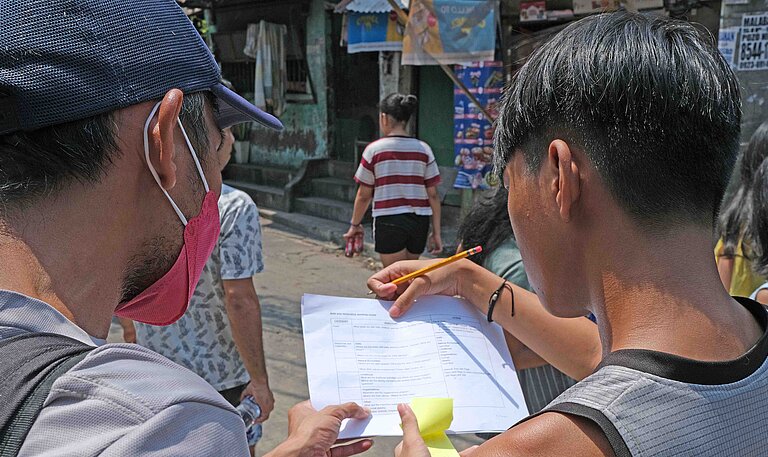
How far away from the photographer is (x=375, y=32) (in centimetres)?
770

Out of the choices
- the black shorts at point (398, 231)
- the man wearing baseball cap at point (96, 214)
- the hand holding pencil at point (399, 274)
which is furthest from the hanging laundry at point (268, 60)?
the man wearing baseball cap at point (96, 214)

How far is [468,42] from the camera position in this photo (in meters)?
6.06

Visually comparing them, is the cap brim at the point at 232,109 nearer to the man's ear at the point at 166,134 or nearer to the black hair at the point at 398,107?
the man's ear at the point at 166,134

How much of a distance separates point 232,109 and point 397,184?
13.9 ft

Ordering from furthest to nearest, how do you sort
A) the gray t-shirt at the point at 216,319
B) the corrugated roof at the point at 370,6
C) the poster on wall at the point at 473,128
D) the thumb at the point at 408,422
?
the corrugated roof at the point at 370,6 < the poster on wall at the point at 473,128 < the gray t-shirt at the point at 216,319 < the thumb at the point at 408,422

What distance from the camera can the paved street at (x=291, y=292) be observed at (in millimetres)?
3977

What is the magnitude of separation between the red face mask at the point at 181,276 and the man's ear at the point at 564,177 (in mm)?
563

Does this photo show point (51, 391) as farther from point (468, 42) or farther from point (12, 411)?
point (468, 42)

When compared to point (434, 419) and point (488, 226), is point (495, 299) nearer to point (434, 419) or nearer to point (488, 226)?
point (434, 419)

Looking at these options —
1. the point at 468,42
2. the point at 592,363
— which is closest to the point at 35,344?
the point at 592,363

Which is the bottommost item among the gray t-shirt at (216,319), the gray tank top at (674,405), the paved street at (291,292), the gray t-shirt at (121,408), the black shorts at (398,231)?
the paved street at (291,292)

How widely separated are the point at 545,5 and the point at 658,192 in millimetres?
6221

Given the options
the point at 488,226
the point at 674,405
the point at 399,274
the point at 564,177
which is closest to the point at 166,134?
the point at 564,177

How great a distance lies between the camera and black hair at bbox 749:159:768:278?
2.29 m
